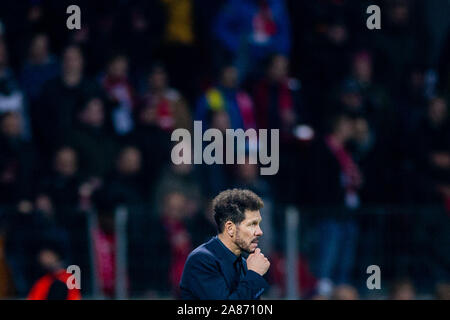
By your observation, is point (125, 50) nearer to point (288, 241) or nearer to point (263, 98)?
point (263, 98)

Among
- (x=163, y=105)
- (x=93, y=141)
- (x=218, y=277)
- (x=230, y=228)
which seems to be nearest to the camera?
(x=218, y=277)

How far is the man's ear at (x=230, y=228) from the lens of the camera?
5.51 metres

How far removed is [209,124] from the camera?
1108 cm

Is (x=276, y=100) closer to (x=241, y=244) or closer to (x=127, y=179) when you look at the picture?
(x=127, y=179)

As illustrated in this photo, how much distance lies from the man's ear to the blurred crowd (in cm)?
382

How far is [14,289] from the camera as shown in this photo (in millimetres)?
9844

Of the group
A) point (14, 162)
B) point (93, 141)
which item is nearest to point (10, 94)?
point (14, 162)

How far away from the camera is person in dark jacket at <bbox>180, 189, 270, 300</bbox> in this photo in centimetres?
535

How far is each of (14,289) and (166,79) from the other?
309cm

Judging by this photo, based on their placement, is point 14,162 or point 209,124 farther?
point 209,124

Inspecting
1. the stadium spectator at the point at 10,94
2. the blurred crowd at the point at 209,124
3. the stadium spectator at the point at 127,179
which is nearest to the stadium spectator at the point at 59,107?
A: the blurred crowd at the point at 209,124

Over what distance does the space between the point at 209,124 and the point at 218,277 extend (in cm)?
576

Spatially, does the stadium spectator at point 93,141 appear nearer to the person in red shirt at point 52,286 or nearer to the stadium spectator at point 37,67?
the stadium spectator at point 37,67

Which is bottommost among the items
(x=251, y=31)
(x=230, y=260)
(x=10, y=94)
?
(x=230, y=260)
